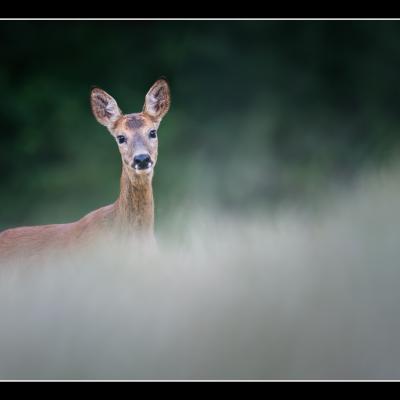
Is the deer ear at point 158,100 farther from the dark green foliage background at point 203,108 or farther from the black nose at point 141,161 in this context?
the black nose at point 141,161

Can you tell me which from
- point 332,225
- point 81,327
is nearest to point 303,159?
point 332,225

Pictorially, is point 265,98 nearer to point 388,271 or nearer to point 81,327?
point 388,271

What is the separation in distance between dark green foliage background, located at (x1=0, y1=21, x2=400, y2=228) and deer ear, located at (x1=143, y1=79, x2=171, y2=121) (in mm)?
55

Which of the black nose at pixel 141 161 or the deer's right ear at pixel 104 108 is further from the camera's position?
the deer's right ear at pixel 104 108

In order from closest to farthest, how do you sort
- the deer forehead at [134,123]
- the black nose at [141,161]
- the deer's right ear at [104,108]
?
the black nose at [141,161] < the deer forehead at [134,123] < the deer's right ear at [104,108]

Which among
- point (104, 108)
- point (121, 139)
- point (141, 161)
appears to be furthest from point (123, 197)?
point (104, 108)

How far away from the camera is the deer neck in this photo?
390 cm

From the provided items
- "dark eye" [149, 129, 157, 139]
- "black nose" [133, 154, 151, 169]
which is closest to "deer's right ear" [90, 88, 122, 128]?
"dark eye" [149, 129, 157, 139]

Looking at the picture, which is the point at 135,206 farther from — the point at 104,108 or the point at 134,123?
the point at 104,108

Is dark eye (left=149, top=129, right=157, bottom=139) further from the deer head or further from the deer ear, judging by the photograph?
the deer ear

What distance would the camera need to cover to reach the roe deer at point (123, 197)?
390cm

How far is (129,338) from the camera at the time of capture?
13.1ft

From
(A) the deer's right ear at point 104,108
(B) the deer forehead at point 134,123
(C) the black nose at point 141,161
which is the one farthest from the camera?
(A) the deer's right ear at point 104,108

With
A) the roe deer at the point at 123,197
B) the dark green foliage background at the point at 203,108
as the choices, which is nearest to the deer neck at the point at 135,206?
the roe deer at the point at 123,197
